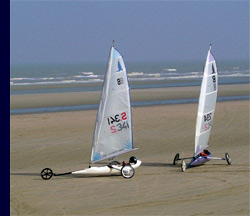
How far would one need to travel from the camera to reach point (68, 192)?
11.7 metres

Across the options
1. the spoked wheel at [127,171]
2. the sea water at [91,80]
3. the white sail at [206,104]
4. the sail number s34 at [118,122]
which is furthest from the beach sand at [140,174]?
the sea water at [91,80]

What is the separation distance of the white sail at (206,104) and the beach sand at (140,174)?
2.39 ft

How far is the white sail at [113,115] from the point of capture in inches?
531

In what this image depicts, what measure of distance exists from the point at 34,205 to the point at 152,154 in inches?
235

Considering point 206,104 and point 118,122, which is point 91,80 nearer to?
point 206,104

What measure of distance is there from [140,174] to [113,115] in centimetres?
170

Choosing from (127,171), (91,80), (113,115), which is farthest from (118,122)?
(91,80)

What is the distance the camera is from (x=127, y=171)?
13.1m

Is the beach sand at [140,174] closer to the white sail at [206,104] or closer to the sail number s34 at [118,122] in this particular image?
the white sail at [206,104]

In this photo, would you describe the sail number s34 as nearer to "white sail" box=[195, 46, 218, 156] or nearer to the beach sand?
the beach sand
